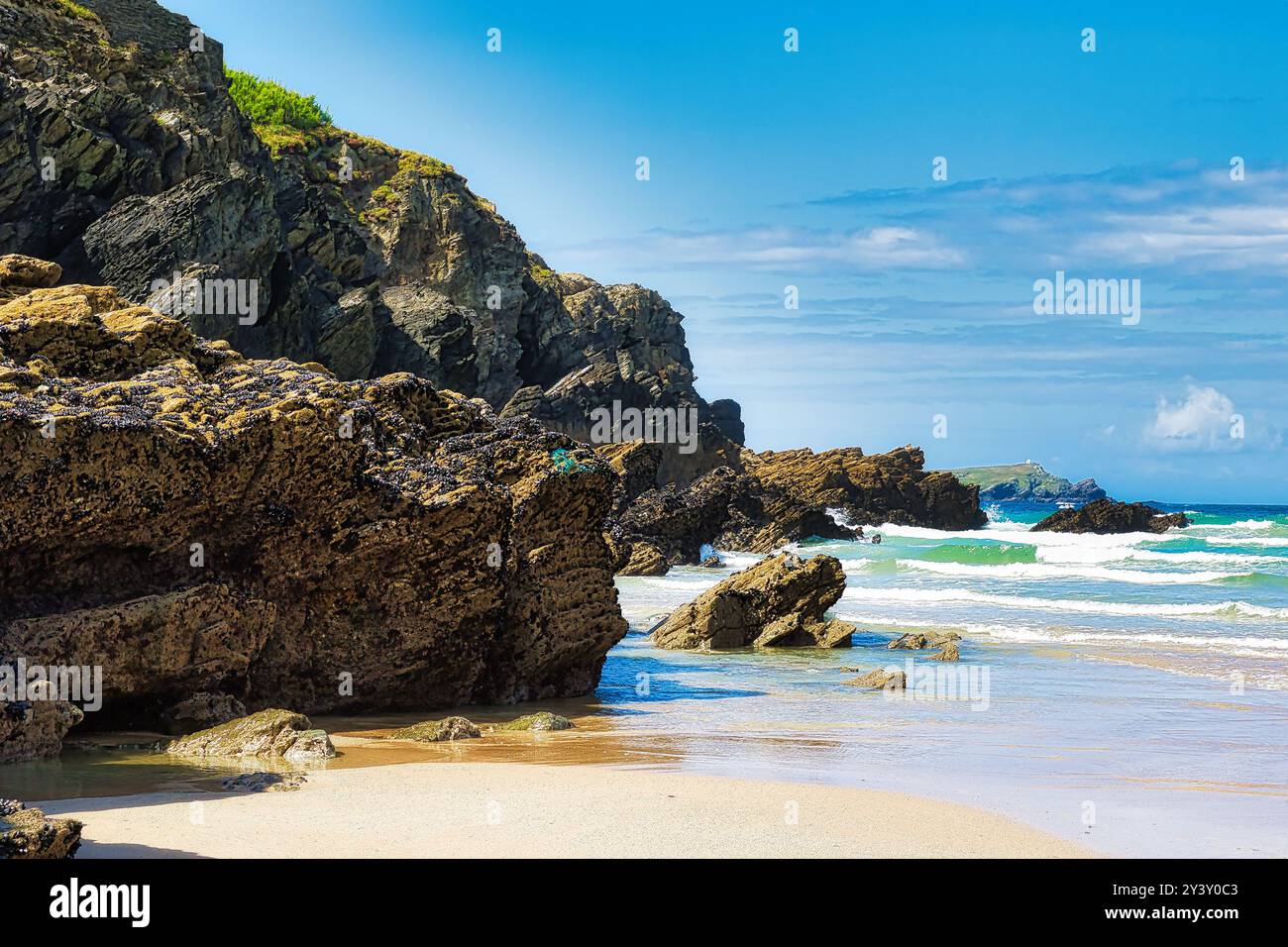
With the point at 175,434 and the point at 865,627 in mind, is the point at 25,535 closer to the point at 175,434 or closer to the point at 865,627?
the point at 175,434

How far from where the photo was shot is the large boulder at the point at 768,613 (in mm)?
21250

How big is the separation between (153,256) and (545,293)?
127 feet

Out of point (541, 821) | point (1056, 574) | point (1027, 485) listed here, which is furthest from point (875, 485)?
point (1027, 485)

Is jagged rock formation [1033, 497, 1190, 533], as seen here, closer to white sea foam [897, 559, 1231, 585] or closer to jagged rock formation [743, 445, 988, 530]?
jagged rock formation [743, 445, 988, 530]

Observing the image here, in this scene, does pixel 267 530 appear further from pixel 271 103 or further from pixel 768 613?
pixel 271 103

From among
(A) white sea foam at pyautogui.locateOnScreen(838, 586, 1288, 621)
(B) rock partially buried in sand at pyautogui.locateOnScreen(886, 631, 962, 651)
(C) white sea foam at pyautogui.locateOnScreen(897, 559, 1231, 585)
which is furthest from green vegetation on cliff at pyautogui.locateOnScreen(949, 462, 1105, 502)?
(B) rock partially buried in sand at pyautogui.locateOnScreen(886, 631, 962, 651)

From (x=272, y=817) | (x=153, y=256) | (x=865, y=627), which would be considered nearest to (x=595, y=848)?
(x=272, y=817)

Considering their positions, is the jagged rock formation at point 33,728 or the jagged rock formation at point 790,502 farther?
the jagged rock formation at point 790,502

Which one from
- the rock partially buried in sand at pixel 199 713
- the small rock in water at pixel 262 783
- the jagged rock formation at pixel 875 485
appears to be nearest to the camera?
the small rock in water at pixel 262 783

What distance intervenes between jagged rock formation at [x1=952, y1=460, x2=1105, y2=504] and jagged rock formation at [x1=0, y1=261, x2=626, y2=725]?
474 ft

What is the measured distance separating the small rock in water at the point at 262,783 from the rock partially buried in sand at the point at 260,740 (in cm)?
98

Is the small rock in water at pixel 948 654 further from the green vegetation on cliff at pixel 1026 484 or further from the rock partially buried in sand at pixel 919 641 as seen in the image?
the green vegetation on cliff at pixel 1026 484

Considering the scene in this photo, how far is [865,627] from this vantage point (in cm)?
2506

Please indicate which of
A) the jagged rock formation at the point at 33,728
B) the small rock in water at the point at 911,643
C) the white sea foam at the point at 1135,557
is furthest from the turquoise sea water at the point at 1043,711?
the white sea foam at the point at 1135,557
